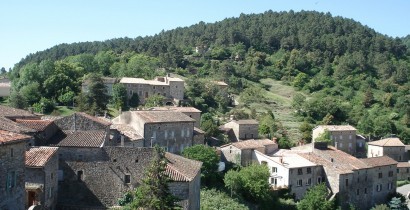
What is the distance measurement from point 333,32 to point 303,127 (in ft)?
356

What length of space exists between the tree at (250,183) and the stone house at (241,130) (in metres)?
19.5

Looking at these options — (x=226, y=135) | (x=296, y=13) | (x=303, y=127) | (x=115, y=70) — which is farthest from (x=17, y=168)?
(x=296, y=13)

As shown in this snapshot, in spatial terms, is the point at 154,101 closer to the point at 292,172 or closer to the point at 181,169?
the point at 292,172

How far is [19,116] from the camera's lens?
38.2 metres

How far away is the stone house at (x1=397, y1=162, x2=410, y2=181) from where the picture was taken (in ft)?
241

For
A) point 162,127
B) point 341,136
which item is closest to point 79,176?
point 162,127

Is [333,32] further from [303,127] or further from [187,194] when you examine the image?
[187,194]

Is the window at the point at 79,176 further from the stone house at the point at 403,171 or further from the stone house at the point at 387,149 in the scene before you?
the stone house at the point at 403,171

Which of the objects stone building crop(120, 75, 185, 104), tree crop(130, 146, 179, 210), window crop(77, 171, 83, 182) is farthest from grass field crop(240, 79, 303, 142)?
tree crop(130, 146, 179, 210)

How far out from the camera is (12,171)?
74.1 feet

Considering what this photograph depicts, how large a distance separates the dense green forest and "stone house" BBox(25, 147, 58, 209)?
42785 mm

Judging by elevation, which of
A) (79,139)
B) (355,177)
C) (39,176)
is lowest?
(355,177)

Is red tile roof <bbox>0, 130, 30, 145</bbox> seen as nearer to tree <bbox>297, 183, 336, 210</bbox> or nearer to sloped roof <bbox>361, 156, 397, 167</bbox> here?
tree <bbox>297, 183, 336, 210</bbox>

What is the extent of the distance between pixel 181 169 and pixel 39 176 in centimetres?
897
